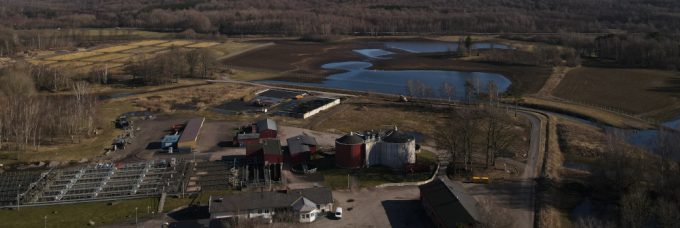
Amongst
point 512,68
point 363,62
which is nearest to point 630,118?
point 512,68

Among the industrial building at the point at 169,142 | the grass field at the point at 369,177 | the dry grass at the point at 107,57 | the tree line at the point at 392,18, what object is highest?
the tree line at the point at 392,18

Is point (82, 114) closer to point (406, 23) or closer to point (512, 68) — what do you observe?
point (512, 68)

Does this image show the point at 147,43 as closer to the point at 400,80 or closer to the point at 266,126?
the point at 400,80

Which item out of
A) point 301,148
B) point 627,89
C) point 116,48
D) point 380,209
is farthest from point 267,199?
point 116,48

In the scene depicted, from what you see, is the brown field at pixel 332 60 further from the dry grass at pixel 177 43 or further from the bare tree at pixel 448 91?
the dry grass at pixel 177 43

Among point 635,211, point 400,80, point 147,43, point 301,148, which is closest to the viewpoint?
point 635,211

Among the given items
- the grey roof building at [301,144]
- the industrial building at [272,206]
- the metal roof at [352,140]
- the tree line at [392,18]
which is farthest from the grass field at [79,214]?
the tree line at [392,18]
